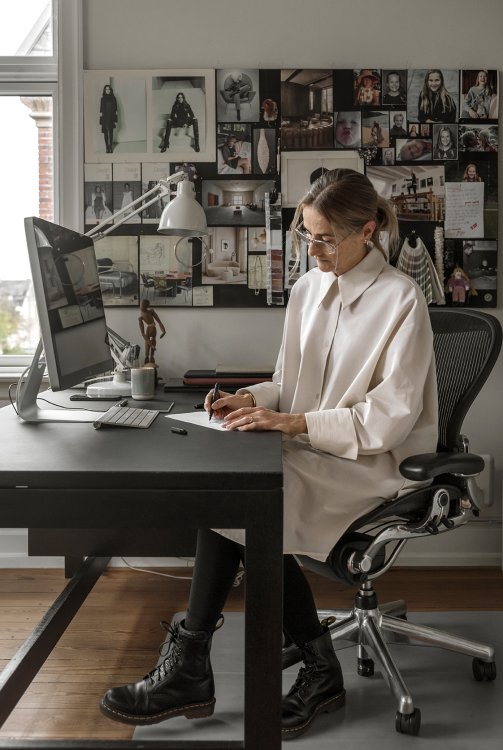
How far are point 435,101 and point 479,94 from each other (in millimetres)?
166

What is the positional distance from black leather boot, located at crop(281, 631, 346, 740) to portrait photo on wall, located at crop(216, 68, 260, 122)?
1.92 m

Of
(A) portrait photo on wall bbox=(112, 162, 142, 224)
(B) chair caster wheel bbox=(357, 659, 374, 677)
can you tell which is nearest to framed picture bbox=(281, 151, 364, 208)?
(A) portrait photo on wall bbox=(112, 162, 142, 224)

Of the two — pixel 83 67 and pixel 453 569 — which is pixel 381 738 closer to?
pixel 453 569

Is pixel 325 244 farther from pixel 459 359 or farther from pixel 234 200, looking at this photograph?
pixel 234 200

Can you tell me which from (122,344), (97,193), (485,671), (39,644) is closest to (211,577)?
(39,644)

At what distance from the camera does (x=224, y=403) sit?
5.87 ft

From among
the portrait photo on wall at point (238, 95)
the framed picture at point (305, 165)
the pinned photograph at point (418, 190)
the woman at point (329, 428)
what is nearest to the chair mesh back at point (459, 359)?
the woman at point (329, 428)

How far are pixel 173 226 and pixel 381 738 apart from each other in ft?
5.16

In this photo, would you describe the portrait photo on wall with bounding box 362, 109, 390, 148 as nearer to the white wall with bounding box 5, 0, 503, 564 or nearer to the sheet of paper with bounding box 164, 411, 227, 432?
the white wall with bounding box 5, 0, 503, 564

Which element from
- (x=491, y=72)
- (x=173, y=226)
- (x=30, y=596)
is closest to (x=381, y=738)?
(x=30, y=596)

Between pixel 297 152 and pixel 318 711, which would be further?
pixel 297 152

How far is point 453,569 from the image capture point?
9.39 ft

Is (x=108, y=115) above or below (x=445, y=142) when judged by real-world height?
above

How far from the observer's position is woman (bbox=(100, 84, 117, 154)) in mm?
2781
